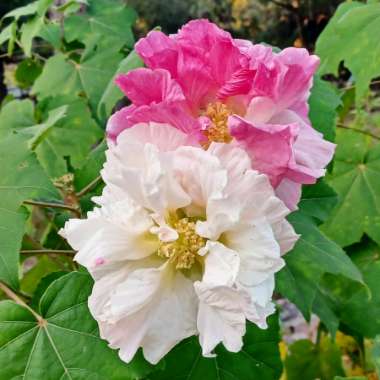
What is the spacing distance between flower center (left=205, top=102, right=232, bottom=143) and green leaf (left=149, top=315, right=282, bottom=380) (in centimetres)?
28

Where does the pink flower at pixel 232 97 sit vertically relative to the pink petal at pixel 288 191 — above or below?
above

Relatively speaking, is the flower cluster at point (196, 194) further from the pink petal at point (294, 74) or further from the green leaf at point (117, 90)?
the green leaf at point (117, 90)

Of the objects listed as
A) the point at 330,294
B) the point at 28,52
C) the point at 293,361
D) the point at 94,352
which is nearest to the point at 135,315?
the point at 94,352

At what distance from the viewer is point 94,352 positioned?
0.73 meters

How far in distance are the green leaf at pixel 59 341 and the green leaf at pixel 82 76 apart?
748mm

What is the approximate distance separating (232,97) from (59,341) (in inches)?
13.1

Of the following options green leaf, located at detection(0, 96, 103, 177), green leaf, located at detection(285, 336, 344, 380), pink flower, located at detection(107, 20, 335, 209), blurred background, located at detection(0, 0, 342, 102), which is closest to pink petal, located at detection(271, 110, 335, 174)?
pink flower, located at detection(107, 20, 335, 209)

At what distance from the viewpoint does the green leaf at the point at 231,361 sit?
2.66 ft

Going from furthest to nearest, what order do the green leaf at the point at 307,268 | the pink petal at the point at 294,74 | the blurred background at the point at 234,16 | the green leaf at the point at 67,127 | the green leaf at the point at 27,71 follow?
1. the blurred background at the point at 234,16
2. the green leaf at the point at 27,71
3. the green leaf at the point at 67,127
4. the green leaf at the point at 307,268
5. the pink petal at the point at 294,74

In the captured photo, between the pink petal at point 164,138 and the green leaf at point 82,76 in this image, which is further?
the green leaf at point 82,76

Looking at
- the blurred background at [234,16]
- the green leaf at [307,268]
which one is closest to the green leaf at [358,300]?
the green leaf at [307,268]

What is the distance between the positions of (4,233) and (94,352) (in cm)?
18

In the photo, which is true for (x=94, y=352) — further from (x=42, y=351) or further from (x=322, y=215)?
(x=322, y=215)

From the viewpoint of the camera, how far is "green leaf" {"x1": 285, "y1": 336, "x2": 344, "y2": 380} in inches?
58.1
